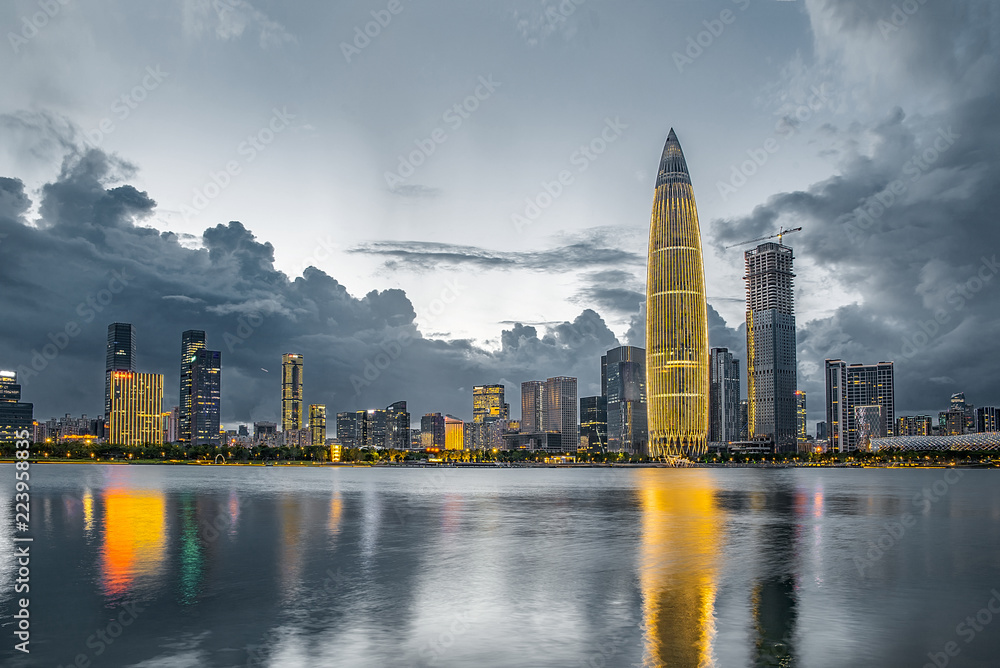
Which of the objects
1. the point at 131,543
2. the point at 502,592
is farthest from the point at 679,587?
the point at 131,543

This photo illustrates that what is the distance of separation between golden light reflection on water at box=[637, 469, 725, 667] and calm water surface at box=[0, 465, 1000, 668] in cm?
16

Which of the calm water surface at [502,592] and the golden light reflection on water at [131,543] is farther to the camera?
the golden light reflection on water at [131,543]

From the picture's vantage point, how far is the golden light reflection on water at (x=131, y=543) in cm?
4425

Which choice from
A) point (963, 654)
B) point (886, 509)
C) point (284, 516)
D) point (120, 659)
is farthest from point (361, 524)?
point (886, 509)

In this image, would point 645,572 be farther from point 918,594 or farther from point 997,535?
point 997,535

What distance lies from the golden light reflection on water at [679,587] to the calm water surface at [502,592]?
0.16 meters

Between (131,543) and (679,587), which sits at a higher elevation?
(679,587)

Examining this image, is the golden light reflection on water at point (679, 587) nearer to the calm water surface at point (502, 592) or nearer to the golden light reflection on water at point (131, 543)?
the calm water surface at point (502, 592)

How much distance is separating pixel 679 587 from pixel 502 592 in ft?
32.8

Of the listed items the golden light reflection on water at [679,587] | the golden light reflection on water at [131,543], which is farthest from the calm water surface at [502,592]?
the golden light reflection on water at [131,543]

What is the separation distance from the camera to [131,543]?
5931cm

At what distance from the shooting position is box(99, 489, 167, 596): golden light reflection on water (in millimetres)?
44250

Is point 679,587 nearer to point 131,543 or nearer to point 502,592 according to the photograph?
point 502,592

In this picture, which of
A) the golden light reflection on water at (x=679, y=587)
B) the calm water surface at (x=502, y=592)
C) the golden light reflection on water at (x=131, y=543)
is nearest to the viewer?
the golden light reflection on water at (x=679, y=587)
